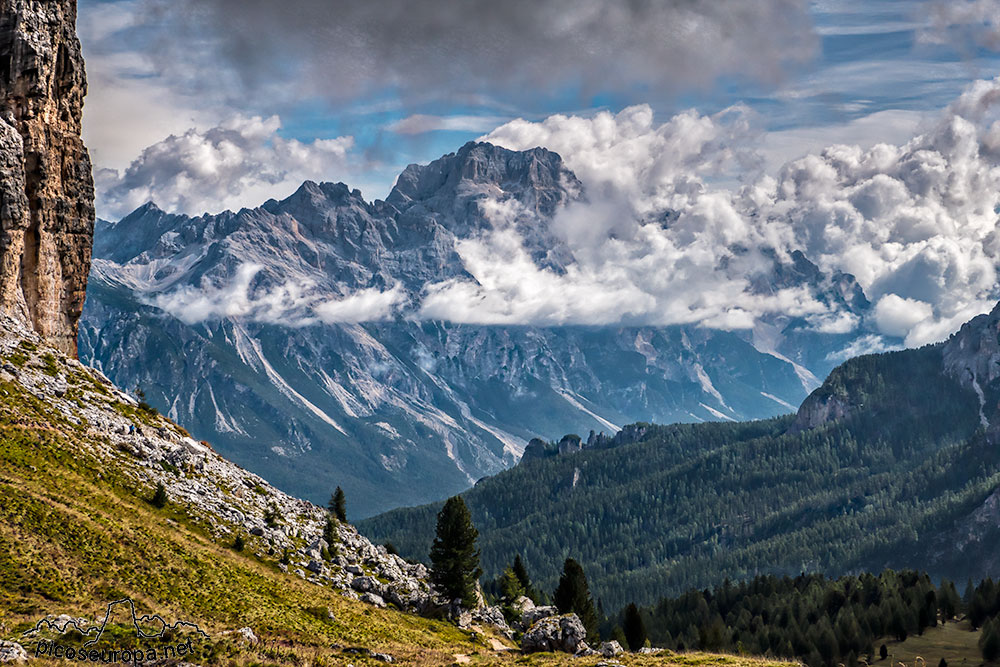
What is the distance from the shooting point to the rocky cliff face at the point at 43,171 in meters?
119

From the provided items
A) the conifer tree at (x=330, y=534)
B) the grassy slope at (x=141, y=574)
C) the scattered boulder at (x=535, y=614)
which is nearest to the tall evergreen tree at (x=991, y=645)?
the scattered boulder at (x=535, y=614)

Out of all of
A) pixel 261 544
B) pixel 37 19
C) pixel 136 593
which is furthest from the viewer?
pixel 37 19

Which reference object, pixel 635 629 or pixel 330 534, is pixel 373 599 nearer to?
pixel 330 534

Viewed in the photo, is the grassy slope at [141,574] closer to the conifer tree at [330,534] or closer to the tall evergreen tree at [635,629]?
the conifer tree at [330,534]

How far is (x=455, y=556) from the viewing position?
117m

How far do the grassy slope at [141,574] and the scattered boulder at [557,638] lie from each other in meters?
5.29

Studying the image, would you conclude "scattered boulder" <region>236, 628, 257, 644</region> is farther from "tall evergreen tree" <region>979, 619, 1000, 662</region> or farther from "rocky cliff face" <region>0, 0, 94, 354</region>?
"tall evergreen tree" <region>979, 619, 1000, 662</region>

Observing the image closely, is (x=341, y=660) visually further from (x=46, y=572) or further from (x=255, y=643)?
(x=46, y=572)

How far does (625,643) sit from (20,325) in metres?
102

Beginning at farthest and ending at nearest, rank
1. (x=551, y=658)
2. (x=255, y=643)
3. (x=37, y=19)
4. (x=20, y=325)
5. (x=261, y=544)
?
1. (x=37, y=19)
2. (x=20, y=325)
3. (x=261, y=544)
4. (x=551, y=658)
5. (x=255, y=643)

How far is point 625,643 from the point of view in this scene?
475 feet

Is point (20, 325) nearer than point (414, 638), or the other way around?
point (414, 638)

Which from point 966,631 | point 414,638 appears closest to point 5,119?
point 414,638

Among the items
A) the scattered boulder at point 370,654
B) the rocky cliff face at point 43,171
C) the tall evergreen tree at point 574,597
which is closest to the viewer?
the scattered boulder at point 370,654
